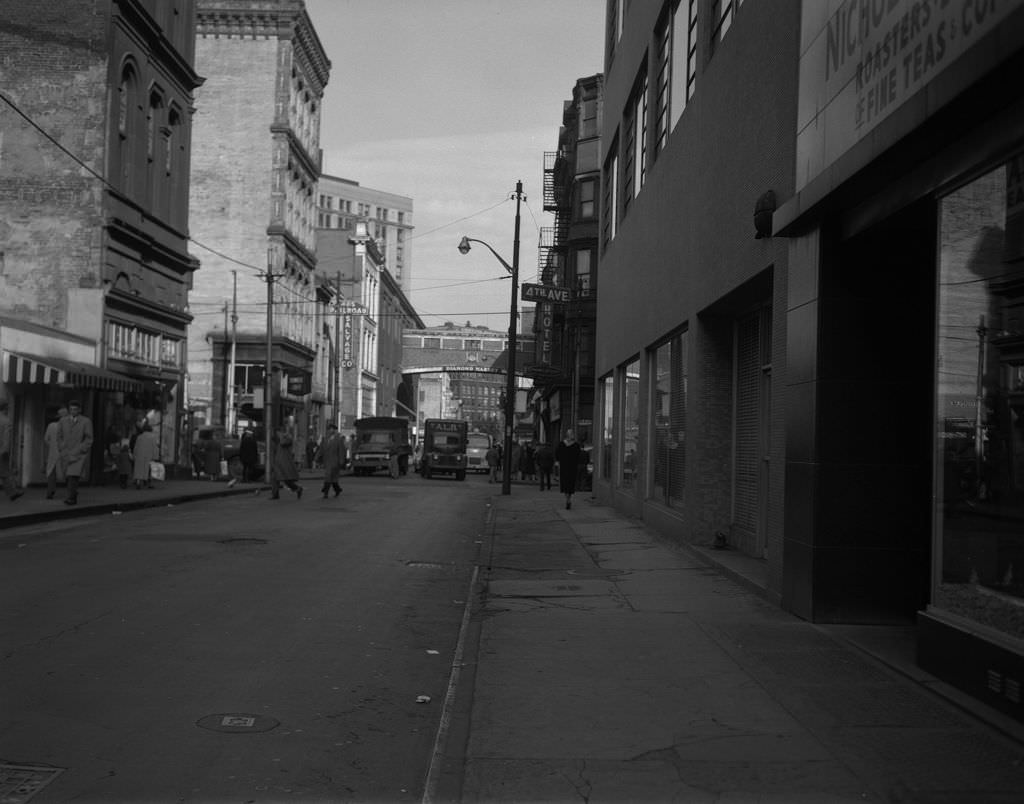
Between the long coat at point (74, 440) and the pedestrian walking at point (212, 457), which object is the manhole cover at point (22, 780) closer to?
the long coat at point (74, 440)

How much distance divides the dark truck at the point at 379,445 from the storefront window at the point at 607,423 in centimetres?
2262

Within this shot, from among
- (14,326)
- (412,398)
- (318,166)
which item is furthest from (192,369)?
(412,398)

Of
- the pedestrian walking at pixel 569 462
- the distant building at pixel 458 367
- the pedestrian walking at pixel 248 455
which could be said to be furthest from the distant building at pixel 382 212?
the pedestrian walking at pixel 569 462

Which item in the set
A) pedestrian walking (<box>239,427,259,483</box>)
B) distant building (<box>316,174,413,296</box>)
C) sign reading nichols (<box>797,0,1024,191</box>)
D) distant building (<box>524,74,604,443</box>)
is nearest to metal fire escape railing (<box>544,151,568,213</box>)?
distant building (<box>524,74,604,443</box>)

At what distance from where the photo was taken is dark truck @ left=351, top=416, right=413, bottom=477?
166 feet

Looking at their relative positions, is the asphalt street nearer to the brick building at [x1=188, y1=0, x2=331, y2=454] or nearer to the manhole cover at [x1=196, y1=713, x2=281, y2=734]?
the manhole cover at [x1=196, y1=713, x2=281, y2=734]

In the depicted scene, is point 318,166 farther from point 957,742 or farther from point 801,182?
point 957,742

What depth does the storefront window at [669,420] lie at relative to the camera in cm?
1650

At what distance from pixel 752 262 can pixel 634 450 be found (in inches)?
439

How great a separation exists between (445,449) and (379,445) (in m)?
3.27

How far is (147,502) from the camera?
945 inches

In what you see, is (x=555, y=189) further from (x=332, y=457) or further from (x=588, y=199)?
(x=332, y=457)

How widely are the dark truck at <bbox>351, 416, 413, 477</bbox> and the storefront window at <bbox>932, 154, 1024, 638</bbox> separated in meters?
44.1

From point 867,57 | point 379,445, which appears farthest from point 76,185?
point 867,57
